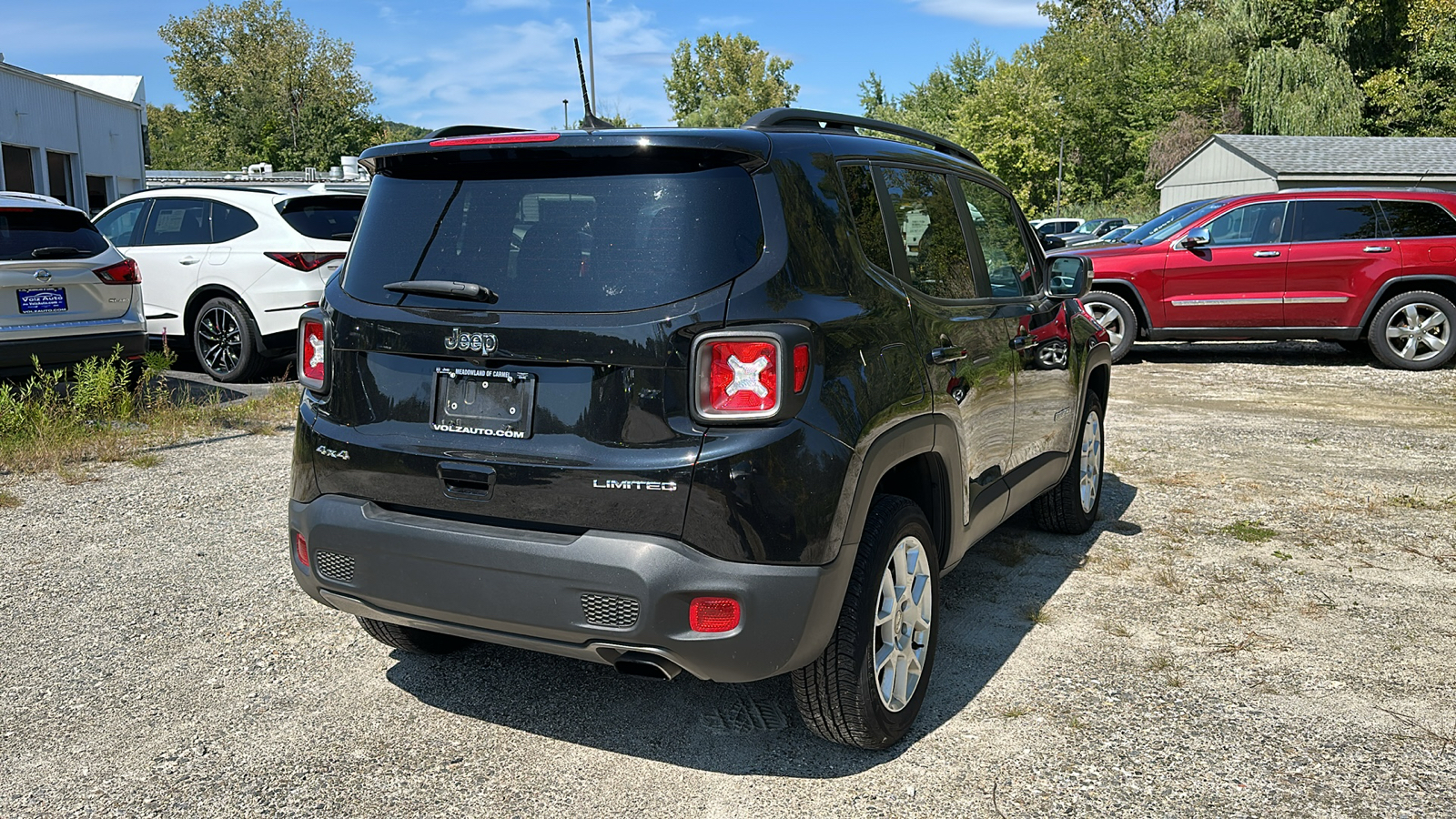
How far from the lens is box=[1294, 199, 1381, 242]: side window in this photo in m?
12.3

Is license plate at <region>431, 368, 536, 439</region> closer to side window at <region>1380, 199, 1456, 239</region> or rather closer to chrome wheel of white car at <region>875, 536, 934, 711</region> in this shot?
chrome wheel of white car at <region>875, 536, 934, 711</region>

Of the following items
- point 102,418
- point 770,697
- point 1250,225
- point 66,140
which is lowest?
point 102,418

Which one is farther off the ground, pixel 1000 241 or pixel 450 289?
pixel 1000 241

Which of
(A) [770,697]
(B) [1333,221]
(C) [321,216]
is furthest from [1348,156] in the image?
(A) [770,697]

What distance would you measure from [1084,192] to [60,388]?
64934 mm

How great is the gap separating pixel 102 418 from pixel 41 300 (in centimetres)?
89

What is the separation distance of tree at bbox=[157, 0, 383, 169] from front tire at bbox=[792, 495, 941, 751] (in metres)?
60.5

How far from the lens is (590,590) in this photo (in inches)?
117

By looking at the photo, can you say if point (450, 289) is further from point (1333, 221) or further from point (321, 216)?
point (1333, 221)

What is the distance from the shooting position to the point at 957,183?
14.8 ft

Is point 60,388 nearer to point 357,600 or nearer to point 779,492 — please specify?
point 357,600

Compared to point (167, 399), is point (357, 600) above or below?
above

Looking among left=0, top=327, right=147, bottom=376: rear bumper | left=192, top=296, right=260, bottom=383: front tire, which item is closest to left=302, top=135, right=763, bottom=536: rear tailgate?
left=0, top=327, right=147, bottom=376: rear bumper

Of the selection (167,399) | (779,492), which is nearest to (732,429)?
(779,492)
